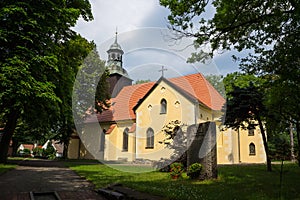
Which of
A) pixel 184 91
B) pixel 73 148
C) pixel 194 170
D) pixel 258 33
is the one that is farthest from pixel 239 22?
pixel 73 148

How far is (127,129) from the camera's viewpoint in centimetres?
2852

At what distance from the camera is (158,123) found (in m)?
25.1

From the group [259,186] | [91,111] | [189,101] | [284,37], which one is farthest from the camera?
[91,111]

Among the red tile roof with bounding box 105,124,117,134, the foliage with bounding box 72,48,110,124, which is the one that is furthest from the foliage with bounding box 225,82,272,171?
the red tile roof with bounding box 105,124,117,134

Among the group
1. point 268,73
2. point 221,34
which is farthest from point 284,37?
point 221,34

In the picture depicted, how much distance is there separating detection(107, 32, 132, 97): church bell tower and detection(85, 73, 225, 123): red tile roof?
5.98ft

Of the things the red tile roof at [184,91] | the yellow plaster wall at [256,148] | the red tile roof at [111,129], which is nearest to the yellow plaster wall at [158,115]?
the red tile roof at [184,91]

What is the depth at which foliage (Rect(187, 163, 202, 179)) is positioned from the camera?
1055 centimetres

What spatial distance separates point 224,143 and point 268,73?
18.4 meters

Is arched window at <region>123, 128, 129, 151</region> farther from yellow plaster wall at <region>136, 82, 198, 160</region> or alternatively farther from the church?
yellow plaster wall at <region>136, 82, 198, 160</region>

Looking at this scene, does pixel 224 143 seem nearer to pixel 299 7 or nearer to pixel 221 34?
pixel 221 34

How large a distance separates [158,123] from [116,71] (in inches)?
540

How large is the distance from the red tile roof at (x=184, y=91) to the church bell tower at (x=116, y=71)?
1.82m

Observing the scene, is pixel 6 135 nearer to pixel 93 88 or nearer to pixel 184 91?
pixel 93 88
